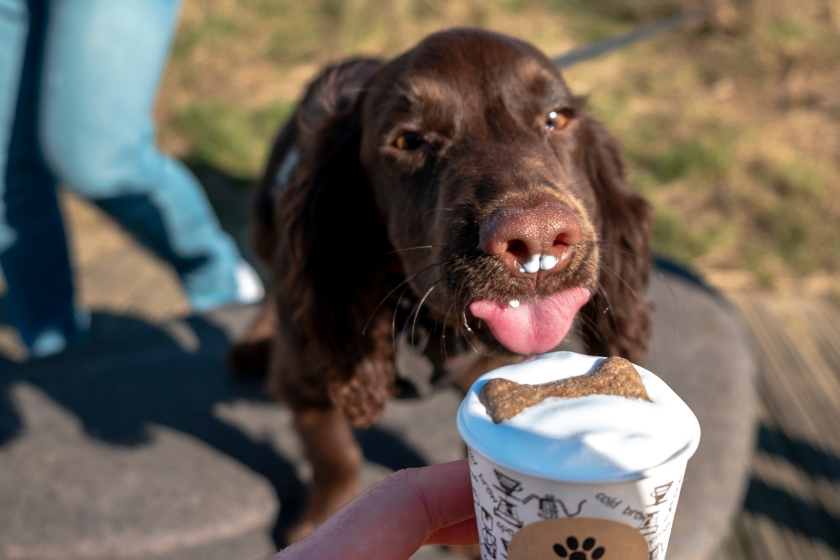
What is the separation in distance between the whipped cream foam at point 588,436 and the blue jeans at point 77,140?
84.2 inches

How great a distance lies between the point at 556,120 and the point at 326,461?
3.95 feet

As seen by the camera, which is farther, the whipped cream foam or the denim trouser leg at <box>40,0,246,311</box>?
the denim trouser leg at <box>40,0,246,311</box>

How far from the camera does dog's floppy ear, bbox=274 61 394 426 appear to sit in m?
1.74

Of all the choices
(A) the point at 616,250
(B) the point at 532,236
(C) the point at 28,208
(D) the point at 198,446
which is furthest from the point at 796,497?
(C) the point at 28,208

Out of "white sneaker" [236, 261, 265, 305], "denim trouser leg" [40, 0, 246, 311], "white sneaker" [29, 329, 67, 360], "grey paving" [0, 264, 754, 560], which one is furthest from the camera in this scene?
"white sneaker" [236, 261, 265, 305]

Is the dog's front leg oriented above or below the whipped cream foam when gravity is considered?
below

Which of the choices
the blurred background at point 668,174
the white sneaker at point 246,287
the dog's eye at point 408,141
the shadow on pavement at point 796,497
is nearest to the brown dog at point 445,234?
the dog's eye at point 408,141

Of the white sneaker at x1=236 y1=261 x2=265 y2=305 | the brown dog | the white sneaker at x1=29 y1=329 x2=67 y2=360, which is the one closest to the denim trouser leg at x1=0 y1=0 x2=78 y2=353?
the white sneaker at x1=29 y1=329 x2=67 y2=360

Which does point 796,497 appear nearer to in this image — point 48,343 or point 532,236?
point 532,236

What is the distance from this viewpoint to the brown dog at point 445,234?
1181 mm

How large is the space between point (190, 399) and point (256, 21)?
5.23 meters

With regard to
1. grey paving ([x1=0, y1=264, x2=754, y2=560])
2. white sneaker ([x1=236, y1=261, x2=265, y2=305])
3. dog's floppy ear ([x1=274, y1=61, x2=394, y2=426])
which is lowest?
white sneaker ([x1=236, y1=261, x2=265, y2=305])

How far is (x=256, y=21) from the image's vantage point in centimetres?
678

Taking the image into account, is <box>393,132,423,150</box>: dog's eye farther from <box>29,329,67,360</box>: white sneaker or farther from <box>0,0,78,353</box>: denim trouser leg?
<box>29,329,67,360</box>: white sneaker
